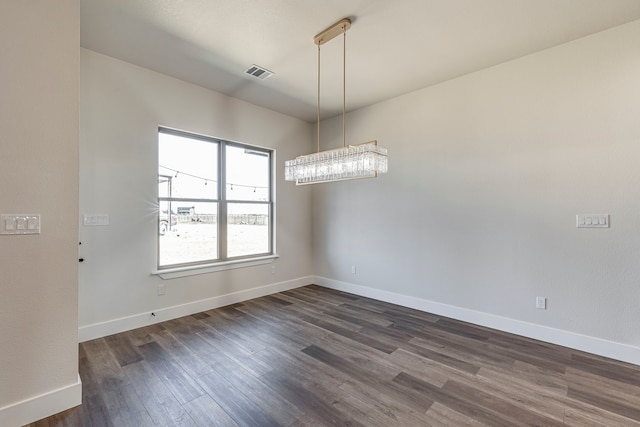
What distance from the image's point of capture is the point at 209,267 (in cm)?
377

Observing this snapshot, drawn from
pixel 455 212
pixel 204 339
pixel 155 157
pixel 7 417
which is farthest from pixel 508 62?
pixel 7 417

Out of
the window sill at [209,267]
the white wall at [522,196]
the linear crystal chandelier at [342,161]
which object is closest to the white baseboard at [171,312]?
the window sill at [209,267]

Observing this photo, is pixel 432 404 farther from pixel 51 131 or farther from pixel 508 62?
pixel 508 62

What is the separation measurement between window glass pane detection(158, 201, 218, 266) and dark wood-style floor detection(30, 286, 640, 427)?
0.85 metres

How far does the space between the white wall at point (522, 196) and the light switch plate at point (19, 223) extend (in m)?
3.70

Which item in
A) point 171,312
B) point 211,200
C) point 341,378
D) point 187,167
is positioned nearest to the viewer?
point 341,378

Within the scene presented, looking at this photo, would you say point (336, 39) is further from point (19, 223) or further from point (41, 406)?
point (41, 406)

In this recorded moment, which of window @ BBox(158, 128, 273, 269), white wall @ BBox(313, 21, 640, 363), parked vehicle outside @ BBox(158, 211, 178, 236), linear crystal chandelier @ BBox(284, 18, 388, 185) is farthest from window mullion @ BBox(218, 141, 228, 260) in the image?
white wall @ BBox(313, 21, 640, 363)

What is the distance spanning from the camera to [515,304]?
306cm

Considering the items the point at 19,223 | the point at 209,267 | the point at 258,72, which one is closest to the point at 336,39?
the point at 258,72

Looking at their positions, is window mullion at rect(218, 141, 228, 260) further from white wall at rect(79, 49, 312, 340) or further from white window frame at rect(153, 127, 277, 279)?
white wall at rect(79, 49, 312, 340)

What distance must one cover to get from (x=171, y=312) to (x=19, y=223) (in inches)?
80.2

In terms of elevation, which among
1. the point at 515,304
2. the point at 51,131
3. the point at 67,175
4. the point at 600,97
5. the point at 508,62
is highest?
the point at 508,62

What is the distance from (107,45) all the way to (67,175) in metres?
1.71
